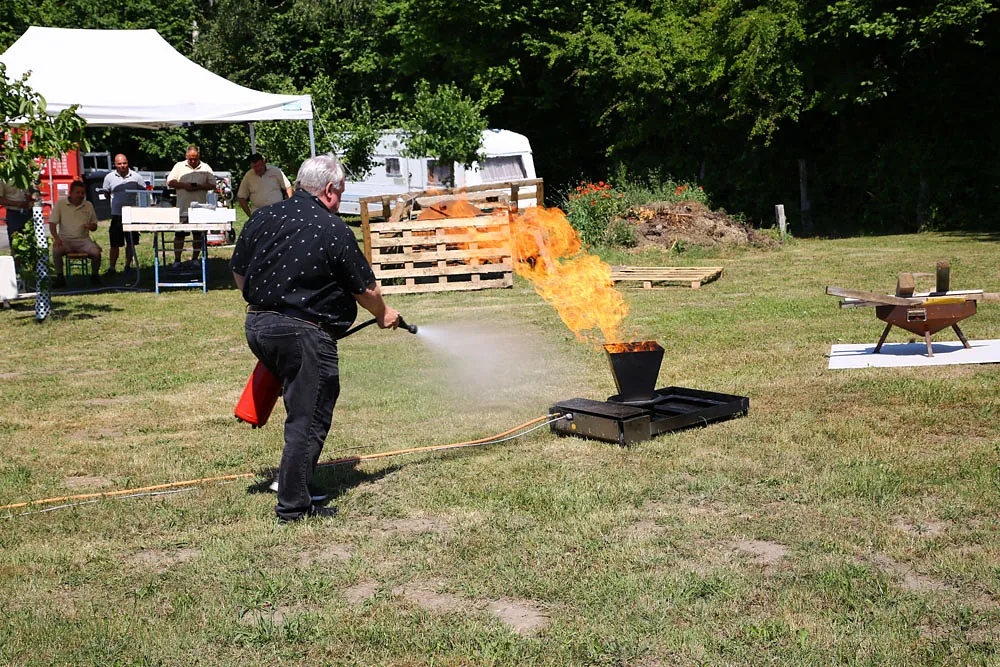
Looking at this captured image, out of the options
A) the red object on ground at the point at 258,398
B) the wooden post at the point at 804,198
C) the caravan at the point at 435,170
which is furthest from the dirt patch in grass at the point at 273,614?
the wooden post at the point at 804,198

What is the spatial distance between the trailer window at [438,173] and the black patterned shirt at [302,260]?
21841 mm

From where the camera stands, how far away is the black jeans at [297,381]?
214 inches

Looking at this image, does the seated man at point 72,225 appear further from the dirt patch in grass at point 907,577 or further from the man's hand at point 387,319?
the dirt patch in grass at point 907,577

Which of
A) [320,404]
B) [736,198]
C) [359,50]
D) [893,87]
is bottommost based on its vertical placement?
[320,404]

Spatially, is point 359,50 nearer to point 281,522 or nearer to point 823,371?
point 823,371

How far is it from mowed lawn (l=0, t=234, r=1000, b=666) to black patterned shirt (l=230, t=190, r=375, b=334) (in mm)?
1236

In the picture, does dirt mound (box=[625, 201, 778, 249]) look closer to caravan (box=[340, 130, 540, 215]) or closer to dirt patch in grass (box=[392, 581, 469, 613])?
caravan (box=[340, 130, 540, 215])

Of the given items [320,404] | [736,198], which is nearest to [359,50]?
[736,198]

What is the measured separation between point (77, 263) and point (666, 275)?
38.8ft

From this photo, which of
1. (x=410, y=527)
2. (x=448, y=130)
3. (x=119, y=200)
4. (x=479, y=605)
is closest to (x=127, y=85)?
(x=119, y=200)

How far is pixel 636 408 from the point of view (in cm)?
710

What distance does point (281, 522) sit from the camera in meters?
5.57

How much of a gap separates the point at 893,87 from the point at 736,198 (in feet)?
16.8

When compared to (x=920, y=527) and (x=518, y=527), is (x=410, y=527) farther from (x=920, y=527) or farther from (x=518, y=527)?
(x=920, y=527)
